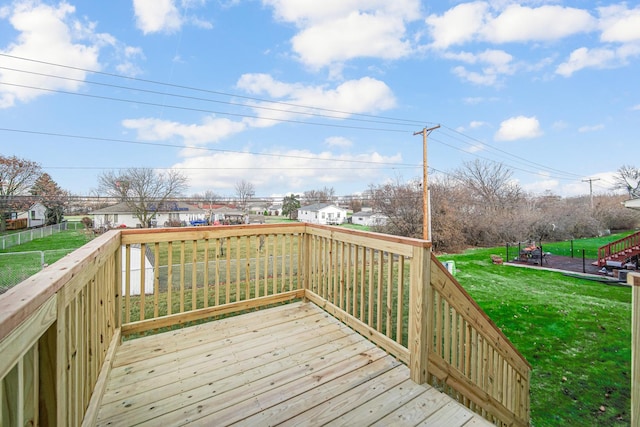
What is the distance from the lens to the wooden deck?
164cm

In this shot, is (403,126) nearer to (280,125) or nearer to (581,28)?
(280,125)

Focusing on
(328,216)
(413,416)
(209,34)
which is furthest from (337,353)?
(328,216)

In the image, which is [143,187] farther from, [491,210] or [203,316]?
[491,210]

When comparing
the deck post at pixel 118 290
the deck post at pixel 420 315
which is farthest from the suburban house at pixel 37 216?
the deck post at pixel 420 315

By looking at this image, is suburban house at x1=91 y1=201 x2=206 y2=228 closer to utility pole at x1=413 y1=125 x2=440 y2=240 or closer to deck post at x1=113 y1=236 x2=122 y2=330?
utility pole at x1=413 y1=125 x2=440 y2=240

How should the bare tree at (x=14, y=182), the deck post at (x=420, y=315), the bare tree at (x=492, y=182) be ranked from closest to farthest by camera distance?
the deck post at (x=420, y=315) → the bare tree at (x=14, y=182) → the bare tree at (x=492, y=182)

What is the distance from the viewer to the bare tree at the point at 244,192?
57.0ft

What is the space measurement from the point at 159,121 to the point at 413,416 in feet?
79.8

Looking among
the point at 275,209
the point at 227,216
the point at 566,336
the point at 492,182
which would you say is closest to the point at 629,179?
the point at 492,182

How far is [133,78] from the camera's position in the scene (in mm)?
16281

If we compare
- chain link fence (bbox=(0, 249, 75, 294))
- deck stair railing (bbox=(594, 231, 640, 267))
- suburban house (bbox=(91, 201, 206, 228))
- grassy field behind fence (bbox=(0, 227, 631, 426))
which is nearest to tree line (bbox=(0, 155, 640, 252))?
suburban house (bbox=(91, 201, 206, 228))

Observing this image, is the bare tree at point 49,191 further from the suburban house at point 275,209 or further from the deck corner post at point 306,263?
the deck corner post at point 306,263

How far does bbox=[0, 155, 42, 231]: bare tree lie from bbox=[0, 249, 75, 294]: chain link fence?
2785mm

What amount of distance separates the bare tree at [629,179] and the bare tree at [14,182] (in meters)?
38.5
